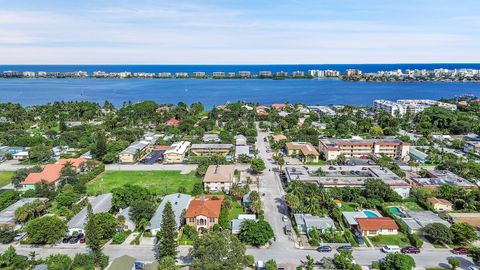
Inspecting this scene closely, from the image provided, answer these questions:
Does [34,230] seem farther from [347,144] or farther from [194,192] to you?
[347,144]

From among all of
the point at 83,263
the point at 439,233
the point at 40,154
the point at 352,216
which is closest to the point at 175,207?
the point at 83,263

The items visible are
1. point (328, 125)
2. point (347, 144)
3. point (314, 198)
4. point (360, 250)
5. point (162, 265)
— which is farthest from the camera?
point (328, 125)

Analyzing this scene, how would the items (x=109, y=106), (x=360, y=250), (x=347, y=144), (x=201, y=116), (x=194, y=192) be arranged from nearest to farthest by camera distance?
(x=360, y=250) → (x=194, y=192) → (x=347, y=144) → (x=201, y=116) → (x=109, y=106)

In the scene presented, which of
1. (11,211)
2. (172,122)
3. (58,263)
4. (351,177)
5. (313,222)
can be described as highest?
(172,122)

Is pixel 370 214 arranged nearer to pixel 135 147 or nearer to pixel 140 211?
pixel 140 211

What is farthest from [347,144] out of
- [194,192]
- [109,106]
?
[109,106]
